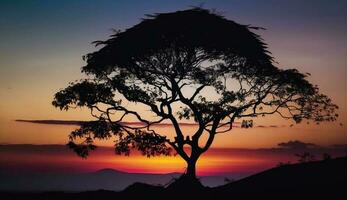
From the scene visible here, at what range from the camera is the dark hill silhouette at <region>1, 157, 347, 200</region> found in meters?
31.6

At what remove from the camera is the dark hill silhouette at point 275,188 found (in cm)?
3158

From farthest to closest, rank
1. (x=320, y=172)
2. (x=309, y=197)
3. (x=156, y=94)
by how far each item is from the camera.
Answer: (x=156, y=94), (x=320, y=172), (x=309, y=197)

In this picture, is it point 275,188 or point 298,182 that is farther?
point 298,182

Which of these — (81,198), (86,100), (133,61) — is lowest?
(81,198)

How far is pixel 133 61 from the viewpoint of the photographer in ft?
124

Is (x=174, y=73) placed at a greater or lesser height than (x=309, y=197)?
greater

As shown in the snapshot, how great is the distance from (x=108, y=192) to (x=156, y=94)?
306 inches

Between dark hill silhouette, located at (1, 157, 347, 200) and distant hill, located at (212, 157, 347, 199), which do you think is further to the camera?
dark hill silhouette, located at (1, 157, 347, 200)

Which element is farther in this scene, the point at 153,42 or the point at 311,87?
the point at 311,87

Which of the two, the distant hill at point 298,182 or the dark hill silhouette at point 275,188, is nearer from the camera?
the distant hill at point 298,182

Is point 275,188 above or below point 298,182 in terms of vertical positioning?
below

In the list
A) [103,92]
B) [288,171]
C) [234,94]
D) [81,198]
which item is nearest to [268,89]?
[234,94]

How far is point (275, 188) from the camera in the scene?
1336 inches

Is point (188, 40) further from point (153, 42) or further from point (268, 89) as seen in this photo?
point (268, 89)
